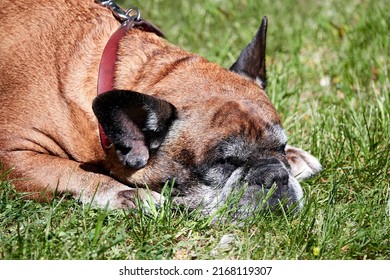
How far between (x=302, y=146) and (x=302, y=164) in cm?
46

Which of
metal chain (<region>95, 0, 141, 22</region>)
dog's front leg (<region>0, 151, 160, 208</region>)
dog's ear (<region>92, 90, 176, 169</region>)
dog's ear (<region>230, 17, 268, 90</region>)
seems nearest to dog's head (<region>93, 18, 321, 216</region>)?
dog's ear (<region>92, 90, 176, 169</region>)

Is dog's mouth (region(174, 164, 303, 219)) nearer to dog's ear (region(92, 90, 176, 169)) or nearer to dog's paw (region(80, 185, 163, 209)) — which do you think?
dog's paw (region(80, 185, 163, 209))

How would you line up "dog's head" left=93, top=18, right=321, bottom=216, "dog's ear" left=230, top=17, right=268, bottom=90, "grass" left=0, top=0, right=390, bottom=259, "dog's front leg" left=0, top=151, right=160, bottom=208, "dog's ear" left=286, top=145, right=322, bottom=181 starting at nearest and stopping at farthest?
"grass" left=0, top=0, right=390, bottom=259, "dog's head" left=93, top=18, right=321, bottom=216, "dog's front leg" left=0, top=151, right=160, bottom=208, "dog's ear" left=230, top=17, right=268, bottom=90, "dog's ear" left=286, top=145, right=322, bottom=181

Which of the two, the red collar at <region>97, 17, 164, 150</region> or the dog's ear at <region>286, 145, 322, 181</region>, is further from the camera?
the dog's ear at <region>286, 145, 322, 181</region>

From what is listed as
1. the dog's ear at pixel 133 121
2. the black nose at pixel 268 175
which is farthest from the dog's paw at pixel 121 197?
the black nose at pixel 268 175

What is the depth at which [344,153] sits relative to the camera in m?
4.94

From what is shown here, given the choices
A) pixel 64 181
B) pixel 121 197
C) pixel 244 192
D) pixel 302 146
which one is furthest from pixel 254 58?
pixel 64 181

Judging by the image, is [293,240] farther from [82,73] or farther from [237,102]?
[82,73]

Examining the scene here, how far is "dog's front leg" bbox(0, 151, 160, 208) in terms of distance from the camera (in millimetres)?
4047

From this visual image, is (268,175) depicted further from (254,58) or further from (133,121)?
(254,58)

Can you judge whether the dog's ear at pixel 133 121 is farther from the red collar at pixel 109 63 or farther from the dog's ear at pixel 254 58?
the dog's ear at pixel 254 58

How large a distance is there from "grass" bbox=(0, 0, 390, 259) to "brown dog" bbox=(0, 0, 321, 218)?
0.55 feet
